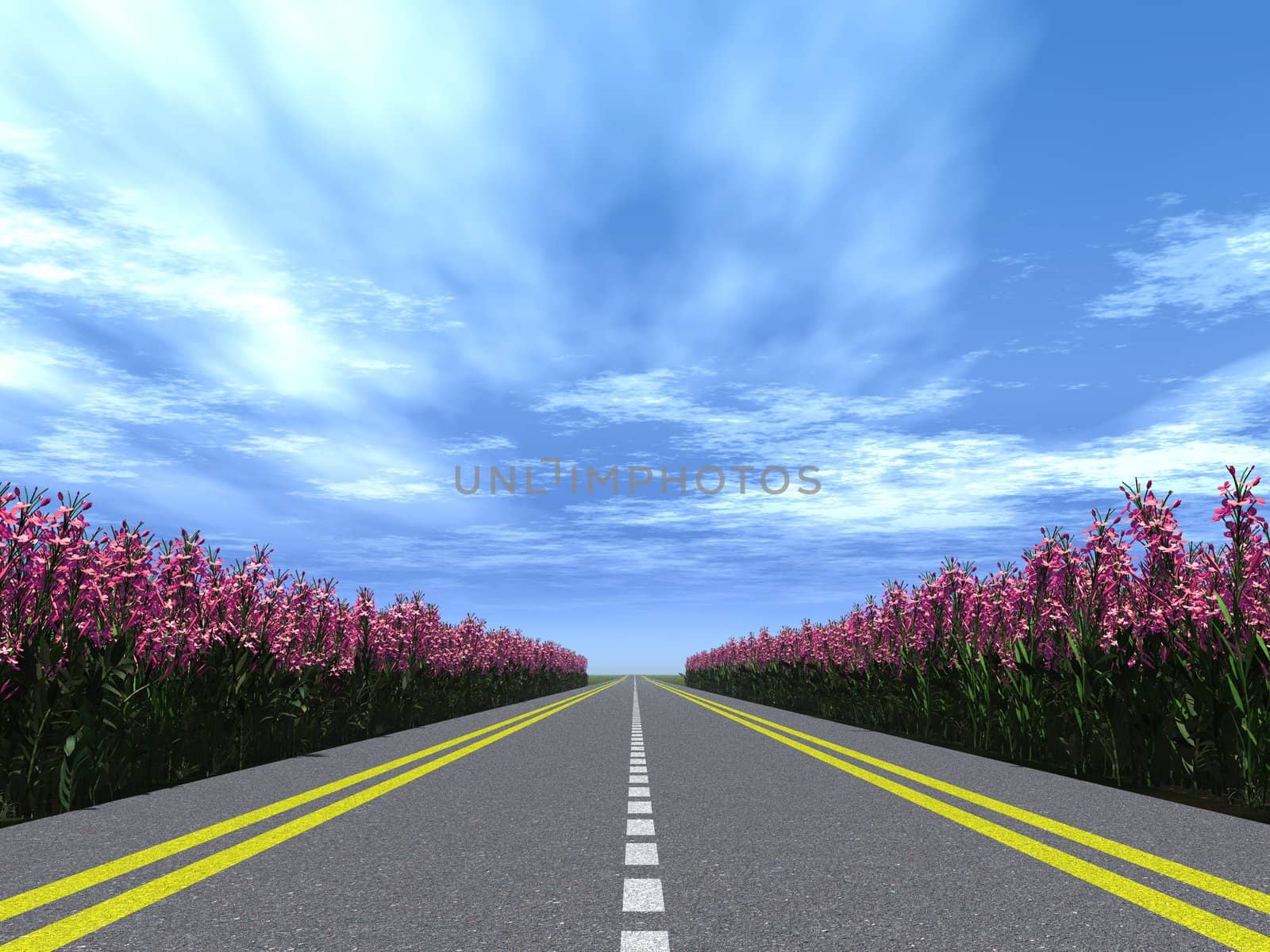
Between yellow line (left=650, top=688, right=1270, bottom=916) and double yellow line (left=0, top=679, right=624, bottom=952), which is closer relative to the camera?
double yellow line (left=0, top=679, right=624, bottom=952)

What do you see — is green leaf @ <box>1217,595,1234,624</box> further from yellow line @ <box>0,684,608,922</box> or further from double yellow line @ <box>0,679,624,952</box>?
yellow line @ <box>0,684,608,922</box>

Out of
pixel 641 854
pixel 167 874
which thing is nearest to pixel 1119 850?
pixel 641 854

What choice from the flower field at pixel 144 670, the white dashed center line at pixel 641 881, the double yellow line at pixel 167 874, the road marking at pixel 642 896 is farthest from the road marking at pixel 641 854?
the flower field at pixel 144 670

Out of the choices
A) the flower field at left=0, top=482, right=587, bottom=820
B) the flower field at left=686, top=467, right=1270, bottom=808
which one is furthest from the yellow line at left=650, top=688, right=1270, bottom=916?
the flower field at left=0, top=482, right=587, bottom=820

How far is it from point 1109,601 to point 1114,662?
409 cm

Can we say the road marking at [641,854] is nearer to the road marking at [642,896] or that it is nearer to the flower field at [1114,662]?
the road marking at [642,896]

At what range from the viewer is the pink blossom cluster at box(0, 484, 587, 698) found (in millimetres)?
12000

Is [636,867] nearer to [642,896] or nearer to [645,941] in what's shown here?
[642,896]

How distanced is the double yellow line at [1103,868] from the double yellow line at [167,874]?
5.61 meters

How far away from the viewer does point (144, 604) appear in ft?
49.6

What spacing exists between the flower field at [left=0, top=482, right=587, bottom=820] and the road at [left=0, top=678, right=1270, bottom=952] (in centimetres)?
71

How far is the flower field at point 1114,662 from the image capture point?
1072 centimetres

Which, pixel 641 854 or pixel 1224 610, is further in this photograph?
pixel 1224 610

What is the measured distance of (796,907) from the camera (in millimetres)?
5711
